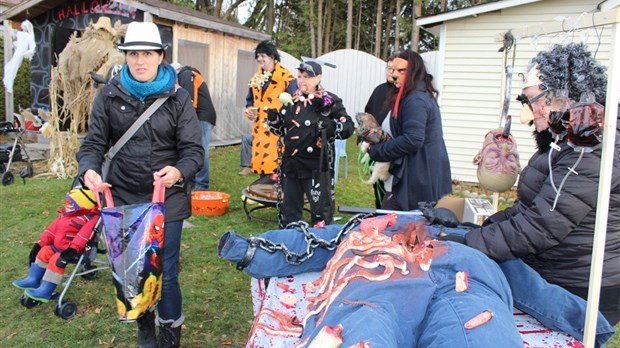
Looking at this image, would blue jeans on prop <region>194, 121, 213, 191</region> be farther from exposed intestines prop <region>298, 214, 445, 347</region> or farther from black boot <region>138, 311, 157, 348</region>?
exposed intestines prop <region>298, 214, 445, 347</region>

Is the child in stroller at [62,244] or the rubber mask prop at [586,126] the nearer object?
the rubber mask prop at [586,126]

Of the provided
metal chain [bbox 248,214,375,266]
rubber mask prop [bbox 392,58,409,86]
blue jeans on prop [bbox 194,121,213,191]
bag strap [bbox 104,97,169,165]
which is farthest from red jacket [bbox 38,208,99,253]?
blue jeans on prop [bbox 194,121,213,191]

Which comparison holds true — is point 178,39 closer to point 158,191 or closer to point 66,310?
point 66,310

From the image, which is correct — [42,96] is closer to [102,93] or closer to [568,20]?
[102,93]

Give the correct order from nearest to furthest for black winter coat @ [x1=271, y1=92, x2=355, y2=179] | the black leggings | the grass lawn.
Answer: the black leggings
the grass lawn
black winter coat @ [x1=271, y1=92, x2=355, y2=179]

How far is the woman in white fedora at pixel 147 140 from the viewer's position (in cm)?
284

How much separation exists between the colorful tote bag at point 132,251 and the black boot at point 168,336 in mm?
393

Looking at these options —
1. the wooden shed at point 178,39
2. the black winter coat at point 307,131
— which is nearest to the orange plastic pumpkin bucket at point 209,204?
the black winter coat at point 307,131

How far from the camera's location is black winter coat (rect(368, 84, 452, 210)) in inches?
144

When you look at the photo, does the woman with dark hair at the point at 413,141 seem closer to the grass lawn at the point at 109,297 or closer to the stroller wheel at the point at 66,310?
the grass lawn at the point at 109,297

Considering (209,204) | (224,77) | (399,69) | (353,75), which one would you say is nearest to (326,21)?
(353,75)

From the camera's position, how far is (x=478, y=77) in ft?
29.9

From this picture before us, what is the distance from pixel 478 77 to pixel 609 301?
7.37m

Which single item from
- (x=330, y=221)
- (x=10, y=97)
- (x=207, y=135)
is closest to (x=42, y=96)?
(x=10, y=97)
